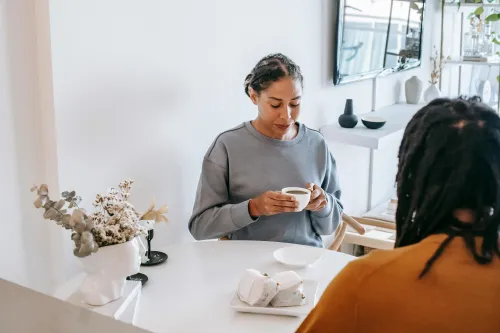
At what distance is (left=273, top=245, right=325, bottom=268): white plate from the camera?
184 cm

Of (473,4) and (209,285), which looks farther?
(473,4)

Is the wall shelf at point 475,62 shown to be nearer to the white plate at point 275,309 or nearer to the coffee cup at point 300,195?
the coffee cup at point 300,195

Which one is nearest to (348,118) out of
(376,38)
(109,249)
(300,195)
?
(376,38)

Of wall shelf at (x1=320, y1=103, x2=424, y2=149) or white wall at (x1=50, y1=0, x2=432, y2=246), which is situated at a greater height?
white wall at (x1=50, y1=0, x2=432, y2=246)

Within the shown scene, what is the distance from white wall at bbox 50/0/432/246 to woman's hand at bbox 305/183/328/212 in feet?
1.73

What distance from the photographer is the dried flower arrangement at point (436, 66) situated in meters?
4.37

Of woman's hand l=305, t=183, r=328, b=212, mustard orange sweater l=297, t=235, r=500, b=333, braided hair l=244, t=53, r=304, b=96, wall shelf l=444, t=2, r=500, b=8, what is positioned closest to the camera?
mustard orange sweater l=297, t=235, r=500, b=333

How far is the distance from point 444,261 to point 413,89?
325 cm

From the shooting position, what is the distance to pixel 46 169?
6.32 feet

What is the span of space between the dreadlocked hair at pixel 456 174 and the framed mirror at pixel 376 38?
87.6 inches

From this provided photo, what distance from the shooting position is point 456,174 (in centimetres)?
105

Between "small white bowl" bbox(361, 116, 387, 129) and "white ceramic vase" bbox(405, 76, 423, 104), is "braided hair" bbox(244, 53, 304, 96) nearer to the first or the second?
"small white bowl" bbox(361, 116, 387, 129)

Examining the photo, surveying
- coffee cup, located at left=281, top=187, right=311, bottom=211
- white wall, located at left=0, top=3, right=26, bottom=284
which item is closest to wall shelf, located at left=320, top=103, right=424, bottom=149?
coffee cup, located at left=281, top=187, right=311, bottom=211

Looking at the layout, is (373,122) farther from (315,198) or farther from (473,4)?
(473,4)
